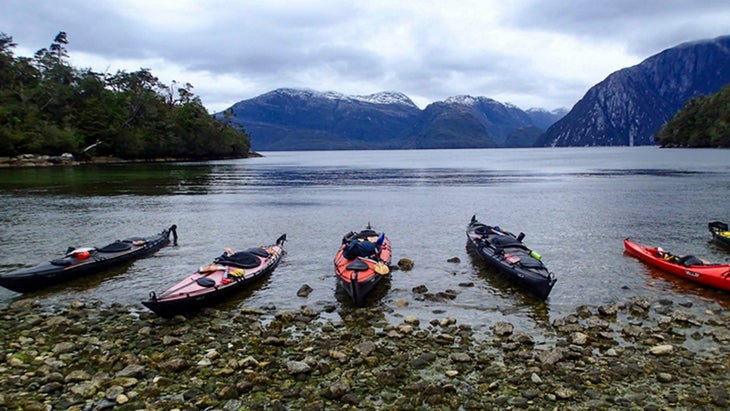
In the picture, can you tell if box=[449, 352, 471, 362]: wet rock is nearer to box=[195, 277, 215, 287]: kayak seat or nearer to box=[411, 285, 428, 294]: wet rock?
box=[411, 285, 428, 294]: wet rock

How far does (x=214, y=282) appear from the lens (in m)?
17.3

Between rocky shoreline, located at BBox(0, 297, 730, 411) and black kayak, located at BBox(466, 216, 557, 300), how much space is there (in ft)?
6.89

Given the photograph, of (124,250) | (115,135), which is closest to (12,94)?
(115,135)

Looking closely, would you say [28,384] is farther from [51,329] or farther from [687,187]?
[687,187]

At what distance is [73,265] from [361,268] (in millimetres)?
13080

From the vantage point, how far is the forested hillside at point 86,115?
10550cm

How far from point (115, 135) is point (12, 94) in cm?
2453

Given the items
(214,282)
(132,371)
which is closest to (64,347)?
(132,371)

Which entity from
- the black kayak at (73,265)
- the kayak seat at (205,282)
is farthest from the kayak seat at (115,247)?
the kayak seat at (205,282)

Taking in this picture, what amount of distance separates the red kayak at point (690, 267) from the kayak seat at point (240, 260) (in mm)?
19203

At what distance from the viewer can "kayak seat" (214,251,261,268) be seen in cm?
1998

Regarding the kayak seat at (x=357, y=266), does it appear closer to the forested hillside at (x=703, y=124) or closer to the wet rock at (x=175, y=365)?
the wet rock at (x=175, y=365)

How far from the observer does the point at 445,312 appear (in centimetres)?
1642

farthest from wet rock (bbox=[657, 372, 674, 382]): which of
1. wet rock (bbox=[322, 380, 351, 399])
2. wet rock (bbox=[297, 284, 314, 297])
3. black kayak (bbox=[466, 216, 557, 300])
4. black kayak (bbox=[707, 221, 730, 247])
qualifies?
black kayak (bbox=[707, 221, 730, 247])
